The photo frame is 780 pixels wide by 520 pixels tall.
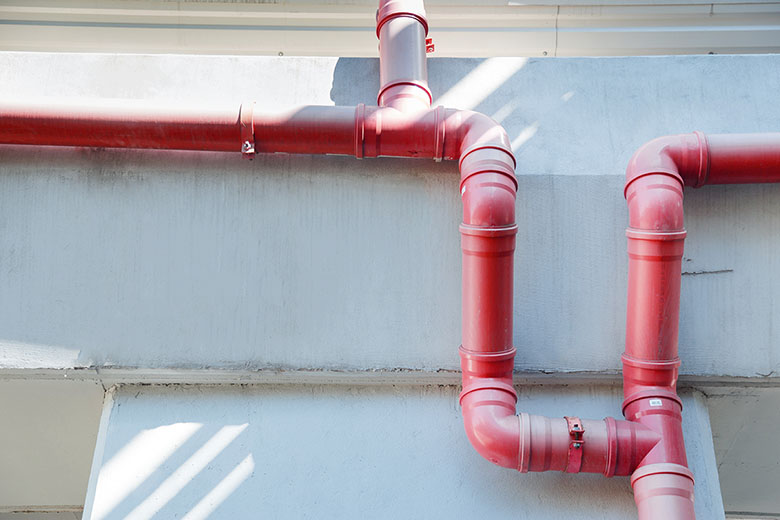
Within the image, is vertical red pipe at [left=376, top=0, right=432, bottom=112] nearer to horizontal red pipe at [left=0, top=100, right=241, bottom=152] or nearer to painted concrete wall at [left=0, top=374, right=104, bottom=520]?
horizontal red pipe at [left=0, top=100, right=241, bottom=152]

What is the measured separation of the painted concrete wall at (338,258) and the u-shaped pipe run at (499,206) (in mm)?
237

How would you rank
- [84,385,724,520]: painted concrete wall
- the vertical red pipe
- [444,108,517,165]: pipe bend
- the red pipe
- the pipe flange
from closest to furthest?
the red pipe
[84,385,724,520]: painted concrete wall
[444,108,517,165]: pipe bend
the vertical red pipe
the pipe flange

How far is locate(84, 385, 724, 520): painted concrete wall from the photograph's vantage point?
339 centimetres

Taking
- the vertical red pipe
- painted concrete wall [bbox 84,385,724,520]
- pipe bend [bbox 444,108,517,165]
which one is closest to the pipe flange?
the vertical red pipe

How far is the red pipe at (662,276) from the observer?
10.3ft

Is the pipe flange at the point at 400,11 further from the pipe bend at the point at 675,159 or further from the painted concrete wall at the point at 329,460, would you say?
the painted concrete wall at the point at 329,460

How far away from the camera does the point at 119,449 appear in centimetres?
351

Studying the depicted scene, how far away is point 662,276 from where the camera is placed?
131 inches

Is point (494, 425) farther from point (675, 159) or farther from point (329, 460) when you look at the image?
point (675, 159)

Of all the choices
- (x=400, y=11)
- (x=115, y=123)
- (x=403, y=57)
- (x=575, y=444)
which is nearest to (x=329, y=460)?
(x=575, y=444)

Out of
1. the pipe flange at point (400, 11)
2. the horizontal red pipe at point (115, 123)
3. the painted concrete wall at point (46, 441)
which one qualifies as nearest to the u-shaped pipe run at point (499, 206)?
the horizontal red pipe at point (115, 123)

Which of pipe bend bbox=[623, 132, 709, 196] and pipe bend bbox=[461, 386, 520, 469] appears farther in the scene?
pipe bend bbox=[623, 132, 709, 196]

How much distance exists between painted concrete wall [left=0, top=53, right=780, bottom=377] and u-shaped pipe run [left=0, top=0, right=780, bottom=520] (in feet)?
0.78

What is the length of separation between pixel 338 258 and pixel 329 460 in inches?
40.0
